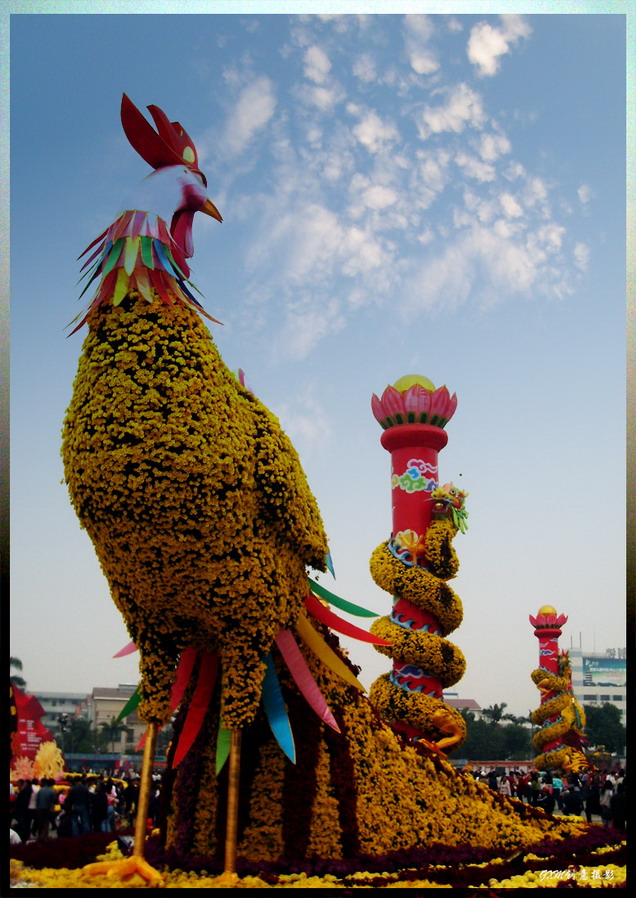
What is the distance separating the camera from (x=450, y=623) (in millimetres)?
12703

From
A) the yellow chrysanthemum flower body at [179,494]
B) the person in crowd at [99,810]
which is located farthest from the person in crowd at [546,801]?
the yellow chrysanthemum flower body at [179,494]

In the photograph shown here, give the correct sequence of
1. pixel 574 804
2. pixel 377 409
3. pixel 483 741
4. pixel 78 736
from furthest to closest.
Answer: pixel 483 741 → pixel 78 736 → pixel 377 409 → pixel 574 804

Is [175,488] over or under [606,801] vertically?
over

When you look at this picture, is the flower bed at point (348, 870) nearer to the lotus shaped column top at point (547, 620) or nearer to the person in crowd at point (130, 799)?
the person in crowd at point (130, 799)

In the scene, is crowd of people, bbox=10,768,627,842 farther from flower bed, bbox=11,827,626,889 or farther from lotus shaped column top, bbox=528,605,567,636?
lotus shaped column top, bbox=528,605,567,636

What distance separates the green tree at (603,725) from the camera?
22.9 metres

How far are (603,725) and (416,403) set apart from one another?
602 inches

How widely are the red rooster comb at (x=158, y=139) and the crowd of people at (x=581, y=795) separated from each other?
732 centimetres

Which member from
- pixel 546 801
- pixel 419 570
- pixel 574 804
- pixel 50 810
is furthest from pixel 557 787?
pixel 50 810

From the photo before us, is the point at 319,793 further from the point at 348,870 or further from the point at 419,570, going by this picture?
the point at 419,570

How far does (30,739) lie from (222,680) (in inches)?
131

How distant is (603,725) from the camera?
79.6ft

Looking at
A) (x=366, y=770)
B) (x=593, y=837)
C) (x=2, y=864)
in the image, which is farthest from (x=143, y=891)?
(x=593, y=837)

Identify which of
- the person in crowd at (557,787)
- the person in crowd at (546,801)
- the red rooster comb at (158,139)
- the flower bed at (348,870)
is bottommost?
the person in crowd at (557,787)
